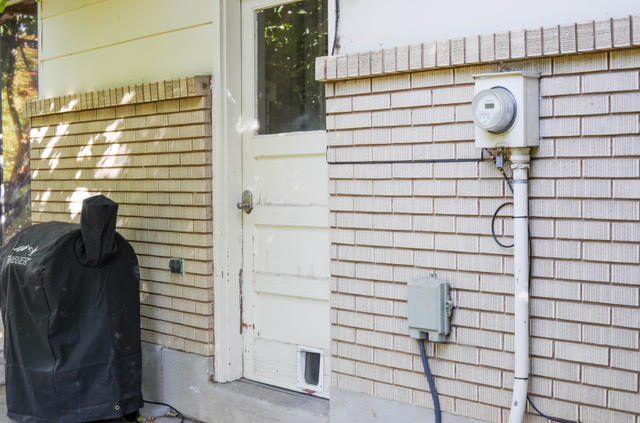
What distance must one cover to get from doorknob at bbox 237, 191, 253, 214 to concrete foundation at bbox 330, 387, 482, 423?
4.19ft

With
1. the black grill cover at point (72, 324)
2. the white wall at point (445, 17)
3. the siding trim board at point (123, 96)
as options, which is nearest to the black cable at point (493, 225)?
the white wall at point (445, 17)

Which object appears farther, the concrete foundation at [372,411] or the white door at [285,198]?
the white door at [285,198]

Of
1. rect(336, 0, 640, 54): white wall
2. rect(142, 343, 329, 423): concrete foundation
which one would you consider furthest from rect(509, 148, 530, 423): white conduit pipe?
rect(142, 343, 329, 423): concrete foundation

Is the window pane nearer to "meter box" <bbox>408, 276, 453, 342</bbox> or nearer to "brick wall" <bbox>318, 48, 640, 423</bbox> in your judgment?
"brick wall" <bbox>318, 48, 640, 423</bbox>

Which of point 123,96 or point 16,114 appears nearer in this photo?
point 123,96

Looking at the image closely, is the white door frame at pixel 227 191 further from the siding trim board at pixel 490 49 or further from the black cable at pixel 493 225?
the black cable at pixel 493 225

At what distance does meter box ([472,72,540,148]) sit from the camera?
2887 mm

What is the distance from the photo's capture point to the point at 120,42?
5.07m

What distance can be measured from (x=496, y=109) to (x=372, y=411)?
1637 millimetres

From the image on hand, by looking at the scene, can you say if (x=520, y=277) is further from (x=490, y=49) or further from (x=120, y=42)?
(x=120, y=42)

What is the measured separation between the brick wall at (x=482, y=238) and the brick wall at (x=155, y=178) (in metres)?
1.11

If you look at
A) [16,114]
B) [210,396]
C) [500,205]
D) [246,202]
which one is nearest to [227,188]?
[246,202]

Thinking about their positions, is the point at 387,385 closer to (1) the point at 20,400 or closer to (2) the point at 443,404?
(2) the point at 443,404

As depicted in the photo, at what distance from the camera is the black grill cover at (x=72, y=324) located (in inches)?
165
